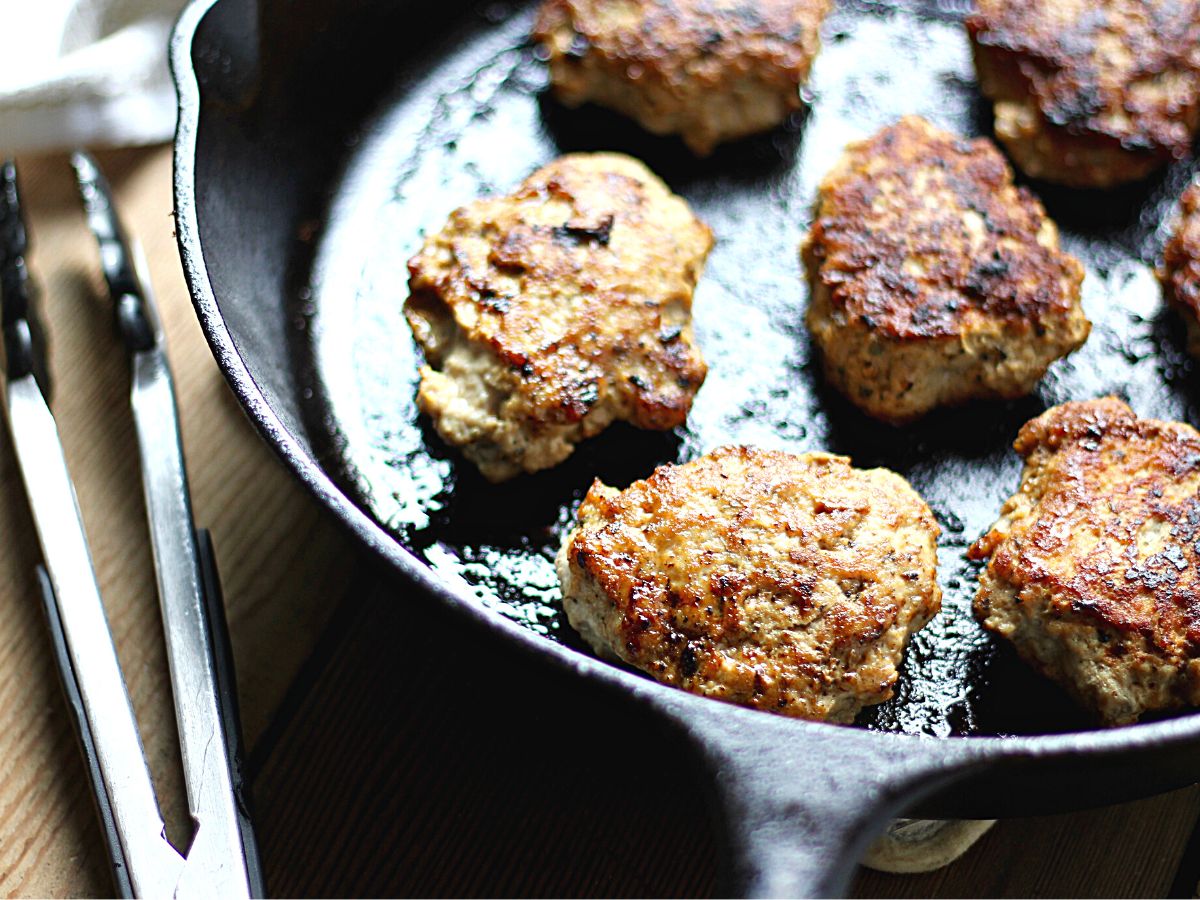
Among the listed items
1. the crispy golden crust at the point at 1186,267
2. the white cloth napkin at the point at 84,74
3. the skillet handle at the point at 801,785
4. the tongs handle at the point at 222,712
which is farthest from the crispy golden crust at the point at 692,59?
the skillet handle at the point at 801,785

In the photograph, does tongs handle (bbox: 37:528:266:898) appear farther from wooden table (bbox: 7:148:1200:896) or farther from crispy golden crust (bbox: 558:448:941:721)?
crispy golden crust (bbox: 558:448:941:721)

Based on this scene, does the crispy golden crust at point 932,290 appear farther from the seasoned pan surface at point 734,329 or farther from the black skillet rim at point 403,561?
the black skillet rim at point 403,561

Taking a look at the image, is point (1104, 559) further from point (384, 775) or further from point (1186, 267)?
point (384, 775)

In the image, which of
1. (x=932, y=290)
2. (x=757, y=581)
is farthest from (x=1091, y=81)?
(x=757, y=581)

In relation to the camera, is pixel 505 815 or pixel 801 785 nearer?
pixel 801 785

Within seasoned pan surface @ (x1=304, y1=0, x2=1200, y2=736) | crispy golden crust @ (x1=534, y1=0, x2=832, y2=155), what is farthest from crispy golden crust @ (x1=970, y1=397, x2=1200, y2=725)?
crispy golden crust @ (x1=534, y1=0, x2=832, y2=155)

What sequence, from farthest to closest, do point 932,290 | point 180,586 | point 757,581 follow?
point 932,290, point 180,586, point 757,581

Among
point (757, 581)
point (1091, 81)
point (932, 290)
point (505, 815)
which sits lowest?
point (505, 815)
